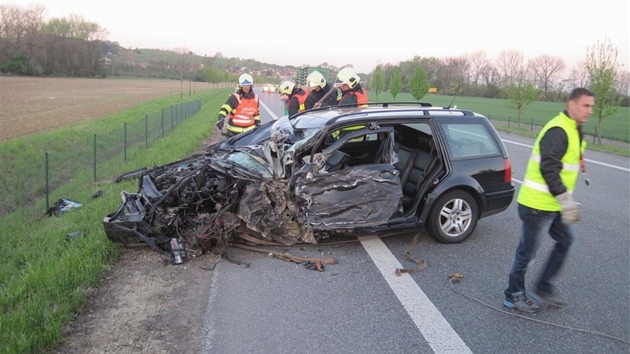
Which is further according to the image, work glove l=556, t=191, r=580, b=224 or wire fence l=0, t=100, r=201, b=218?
wire fence l=0, t=100, r=201, b=218

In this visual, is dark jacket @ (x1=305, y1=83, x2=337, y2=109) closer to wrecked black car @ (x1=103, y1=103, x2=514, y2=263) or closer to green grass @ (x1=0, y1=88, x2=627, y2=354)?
green grass @ (x1=0, y1=88, x2=627, y2=354)

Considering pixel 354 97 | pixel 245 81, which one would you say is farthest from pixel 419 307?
pixel 245 81

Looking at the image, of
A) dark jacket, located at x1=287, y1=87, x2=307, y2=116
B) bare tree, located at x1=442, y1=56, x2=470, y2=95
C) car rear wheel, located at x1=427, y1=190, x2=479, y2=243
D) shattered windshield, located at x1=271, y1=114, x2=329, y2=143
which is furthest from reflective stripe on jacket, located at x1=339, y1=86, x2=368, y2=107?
bare tree, located at x1=442, y1=56, x2=470, y2=95

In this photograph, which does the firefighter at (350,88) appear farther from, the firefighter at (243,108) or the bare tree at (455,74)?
the bare tree at (455,74)

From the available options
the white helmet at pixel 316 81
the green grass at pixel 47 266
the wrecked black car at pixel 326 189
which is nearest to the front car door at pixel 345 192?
the wrecked black car at pixel 326 189

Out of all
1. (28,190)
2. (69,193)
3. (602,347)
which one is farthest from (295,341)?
(28,190)

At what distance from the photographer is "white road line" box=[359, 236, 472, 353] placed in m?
3.66

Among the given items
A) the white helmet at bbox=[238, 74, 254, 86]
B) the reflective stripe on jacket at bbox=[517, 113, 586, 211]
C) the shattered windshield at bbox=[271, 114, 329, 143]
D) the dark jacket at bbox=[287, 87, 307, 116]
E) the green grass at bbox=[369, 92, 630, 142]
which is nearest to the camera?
the reflective stripe on jacket at bbox=[517, 113, 586, 211]

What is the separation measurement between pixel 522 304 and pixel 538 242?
536mm

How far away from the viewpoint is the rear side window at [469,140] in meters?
6.05

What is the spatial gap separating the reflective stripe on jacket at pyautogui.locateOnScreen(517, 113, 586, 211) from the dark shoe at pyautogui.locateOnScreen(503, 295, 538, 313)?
Result: 0.79m

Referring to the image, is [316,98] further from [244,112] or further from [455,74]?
[455,74]

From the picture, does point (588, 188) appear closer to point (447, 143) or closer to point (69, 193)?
point (447, 143)

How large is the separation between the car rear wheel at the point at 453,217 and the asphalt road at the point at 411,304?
13 centimetres
